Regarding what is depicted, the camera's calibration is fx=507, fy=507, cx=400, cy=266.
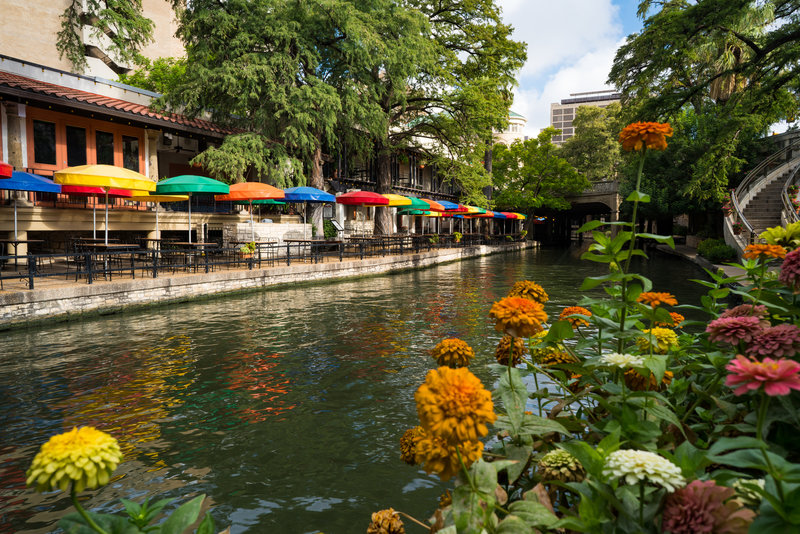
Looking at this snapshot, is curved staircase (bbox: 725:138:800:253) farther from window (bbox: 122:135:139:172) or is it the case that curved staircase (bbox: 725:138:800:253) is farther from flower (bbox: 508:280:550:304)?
window (bbox: 122:135:139:172)

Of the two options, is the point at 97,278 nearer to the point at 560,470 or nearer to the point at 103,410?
the point at 103,410

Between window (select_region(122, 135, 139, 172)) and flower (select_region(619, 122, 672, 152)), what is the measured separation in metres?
22.3

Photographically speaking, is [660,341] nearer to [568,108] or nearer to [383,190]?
[383,190]

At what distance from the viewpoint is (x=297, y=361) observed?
7867 mm


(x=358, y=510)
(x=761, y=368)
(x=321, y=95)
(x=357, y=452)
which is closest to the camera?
(x=761, y=368)

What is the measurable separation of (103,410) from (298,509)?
3255 mm

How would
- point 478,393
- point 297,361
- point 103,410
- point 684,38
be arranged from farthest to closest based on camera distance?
point 684,38 → point 297,361 → point 103,410 → point 478,393

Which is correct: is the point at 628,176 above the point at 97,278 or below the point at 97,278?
above

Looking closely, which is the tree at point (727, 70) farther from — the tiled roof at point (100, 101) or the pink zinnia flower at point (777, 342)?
the tiled roof at point (100, 101)

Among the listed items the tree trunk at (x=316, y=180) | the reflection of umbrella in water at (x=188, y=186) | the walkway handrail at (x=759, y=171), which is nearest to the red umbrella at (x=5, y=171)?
the reflection of umbrella in water at (x=188, y=186)

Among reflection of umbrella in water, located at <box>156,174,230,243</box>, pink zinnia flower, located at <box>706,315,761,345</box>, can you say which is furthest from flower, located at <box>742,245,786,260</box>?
reflection of umbrella in water, located at <box>156,174,230,243</box>

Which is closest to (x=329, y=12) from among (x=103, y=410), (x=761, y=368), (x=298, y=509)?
(x=103, y=410)

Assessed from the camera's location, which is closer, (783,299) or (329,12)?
(783,299)

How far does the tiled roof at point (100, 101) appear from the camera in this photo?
53.0 feet
